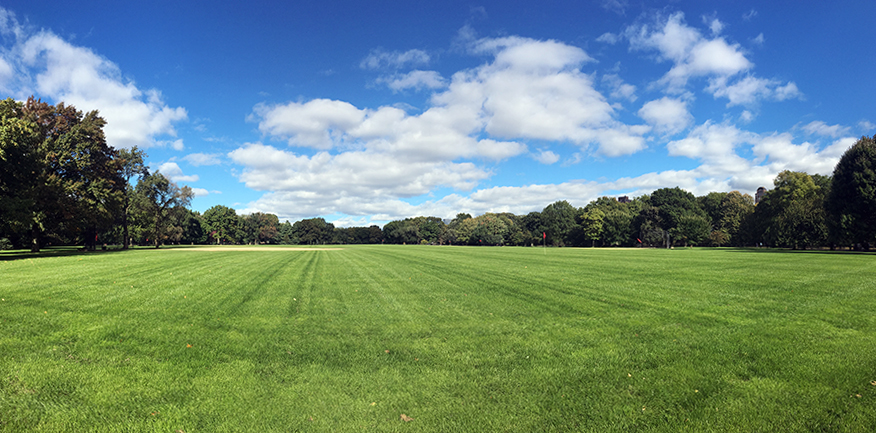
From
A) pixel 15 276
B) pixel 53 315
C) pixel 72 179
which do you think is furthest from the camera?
pixel 72 179

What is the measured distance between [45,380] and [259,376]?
2757 mm

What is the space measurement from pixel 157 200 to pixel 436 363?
243 ft

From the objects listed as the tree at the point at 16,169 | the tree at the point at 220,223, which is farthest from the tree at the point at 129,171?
the tree at the point at 220,223

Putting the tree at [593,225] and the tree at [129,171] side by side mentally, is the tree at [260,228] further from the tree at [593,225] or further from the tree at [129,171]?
the tree at [593,225]

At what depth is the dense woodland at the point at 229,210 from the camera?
30.7m

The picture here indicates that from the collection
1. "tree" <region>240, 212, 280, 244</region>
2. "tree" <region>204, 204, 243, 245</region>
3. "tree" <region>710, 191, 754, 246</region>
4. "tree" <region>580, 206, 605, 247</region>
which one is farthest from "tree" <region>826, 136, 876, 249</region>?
"tree" <region>240, 212, 280, 244</region>

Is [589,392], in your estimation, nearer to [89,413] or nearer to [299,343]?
[299,343]

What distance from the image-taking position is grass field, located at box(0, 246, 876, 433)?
4305mm

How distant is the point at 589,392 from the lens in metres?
4.92

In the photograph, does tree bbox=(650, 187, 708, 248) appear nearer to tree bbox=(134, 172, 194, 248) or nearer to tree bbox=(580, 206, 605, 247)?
tree bbox=(580, 206, 605, 247)

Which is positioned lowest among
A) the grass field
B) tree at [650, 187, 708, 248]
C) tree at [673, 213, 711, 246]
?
the grass field

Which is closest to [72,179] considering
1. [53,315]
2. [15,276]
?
[15,276]

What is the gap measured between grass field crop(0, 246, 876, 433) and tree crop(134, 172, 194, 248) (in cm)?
5751

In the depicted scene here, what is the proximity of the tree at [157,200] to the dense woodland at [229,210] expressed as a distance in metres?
0.19
